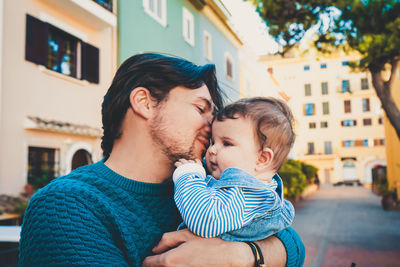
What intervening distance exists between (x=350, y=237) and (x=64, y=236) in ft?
36.4

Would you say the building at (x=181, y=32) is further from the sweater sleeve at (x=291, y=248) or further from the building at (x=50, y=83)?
the sweater sleeve at (x=291, y=248)

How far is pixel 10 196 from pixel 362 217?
12437 millimetres

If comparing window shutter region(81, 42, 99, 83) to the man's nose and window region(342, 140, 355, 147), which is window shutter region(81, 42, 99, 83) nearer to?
the man's nose

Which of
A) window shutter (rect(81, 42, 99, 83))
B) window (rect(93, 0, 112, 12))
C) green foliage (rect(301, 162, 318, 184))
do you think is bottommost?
green foliage (rect(301, 162, 318, 184))

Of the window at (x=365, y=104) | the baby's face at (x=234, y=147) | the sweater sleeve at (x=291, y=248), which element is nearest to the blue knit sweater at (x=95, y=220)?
the baby's face at (x=234, y=147)

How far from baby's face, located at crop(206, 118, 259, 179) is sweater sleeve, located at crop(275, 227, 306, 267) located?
0.38 metres

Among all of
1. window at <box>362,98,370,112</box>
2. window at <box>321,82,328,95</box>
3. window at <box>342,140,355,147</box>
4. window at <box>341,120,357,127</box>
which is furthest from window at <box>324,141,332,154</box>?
window at <box>321,82,328,95</box>

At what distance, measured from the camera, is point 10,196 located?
8.03m

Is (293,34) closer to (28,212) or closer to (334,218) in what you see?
(334,218)

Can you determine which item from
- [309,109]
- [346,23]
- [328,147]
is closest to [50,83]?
[346,23]

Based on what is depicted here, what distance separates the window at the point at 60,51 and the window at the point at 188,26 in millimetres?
5792

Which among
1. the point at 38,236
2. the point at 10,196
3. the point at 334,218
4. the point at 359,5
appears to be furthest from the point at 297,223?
the point at 38,236

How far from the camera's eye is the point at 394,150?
19.3 meters

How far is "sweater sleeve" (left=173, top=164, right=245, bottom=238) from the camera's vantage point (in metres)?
1.64
